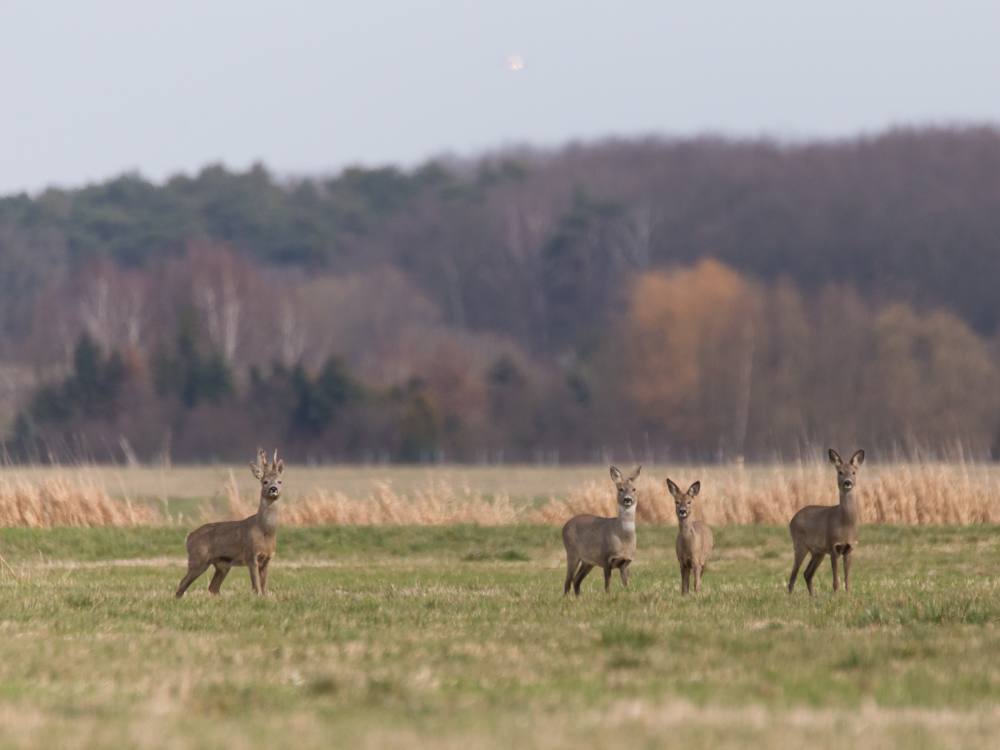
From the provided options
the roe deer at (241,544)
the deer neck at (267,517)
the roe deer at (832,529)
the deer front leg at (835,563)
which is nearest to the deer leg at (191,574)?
the roe deer at (241,544)

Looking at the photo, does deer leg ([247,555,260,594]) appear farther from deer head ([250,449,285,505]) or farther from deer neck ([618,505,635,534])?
deer neck ([618,505,635,534])

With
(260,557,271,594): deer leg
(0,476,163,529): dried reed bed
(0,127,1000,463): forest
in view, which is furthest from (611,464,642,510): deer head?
(0,127,1000,463): forest

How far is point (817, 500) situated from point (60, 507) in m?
12.4

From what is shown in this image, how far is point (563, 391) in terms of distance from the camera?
74.7 meters

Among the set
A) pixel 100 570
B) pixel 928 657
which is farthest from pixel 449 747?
pixel 100 570

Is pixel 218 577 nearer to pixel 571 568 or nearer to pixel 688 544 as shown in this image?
pixel 571 568

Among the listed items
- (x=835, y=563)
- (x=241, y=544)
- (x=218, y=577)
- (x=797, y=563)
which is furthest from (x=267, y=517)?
(x=835, y=563)

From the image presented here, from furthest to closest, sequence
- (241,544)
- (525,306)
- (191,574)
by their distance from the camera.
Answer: (525,306) → (241,544) → (191,574)

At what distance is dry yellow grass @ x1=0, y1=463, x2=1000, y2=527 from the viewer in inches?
895

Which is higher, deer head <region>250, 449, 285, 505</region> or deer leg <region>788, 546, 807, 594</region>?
deer head <region>250, 449, 285, 505</region>

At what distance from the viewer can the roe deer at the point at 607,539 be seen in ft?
39.8

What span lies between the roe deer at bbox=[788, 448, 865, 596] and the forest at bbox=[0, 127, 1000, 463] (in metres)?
41.3

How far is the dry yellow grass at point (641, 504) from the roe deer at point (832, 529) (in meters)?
9.55

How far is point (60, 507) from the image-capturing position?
74.6 ft
